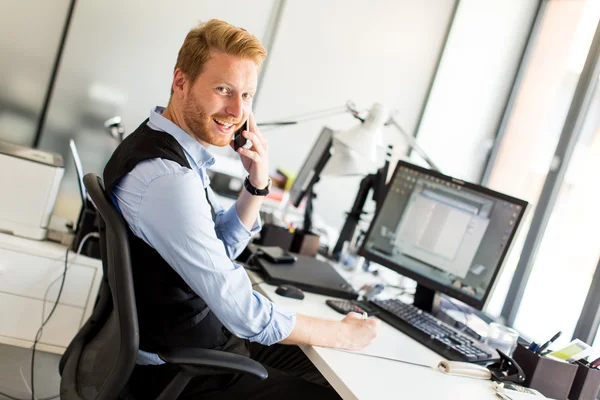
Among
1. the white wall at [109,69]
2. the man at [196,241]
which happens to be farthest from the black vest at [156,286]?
the white wall at [109,69]

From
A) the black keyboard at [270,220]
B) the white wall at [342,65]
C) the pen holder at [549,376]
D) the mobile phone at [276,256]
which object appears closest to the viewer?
the pen holder at [549,376]

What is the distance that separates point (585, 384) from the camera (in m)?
1.50

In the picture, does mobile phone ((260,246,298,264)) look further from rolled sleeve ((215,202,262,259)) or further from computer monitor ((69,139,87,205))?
computer monitor ((69,139,87,205))

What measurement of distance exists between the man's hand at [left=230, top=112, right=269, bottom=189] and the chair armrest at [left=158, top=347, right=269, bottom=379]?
1.88ft

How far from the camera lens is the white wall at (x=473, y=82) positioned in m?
3.33

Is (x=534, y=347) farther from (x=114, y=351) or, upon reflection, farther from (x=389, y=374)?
(x=114, y=351)

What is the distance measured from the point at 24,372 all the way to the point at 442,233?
1.71 metres

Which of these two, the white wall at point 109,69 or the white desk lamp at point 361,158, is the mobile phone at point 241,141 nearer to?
the white desk lamp at point 361,158

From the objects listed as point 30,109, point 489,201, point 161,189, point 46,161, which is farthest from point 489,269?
point 30,109

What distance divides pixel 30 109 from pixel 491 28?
8.95 ft

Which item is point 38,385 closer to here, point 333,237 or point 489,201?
point 333,237

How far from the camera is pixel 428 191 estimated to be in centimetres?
190

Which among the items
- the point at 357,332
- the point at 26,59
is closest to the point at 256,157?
the point at 357,332

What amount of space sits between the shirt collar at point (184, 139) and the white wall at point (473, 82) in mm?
2222
